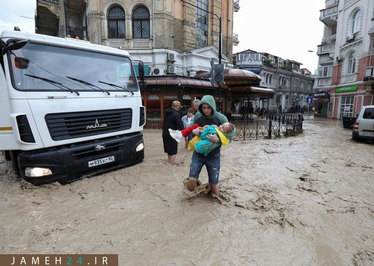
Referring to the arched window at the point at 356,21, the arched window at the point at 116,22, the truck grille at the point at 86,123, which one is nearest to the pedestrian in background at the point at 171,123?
the truck grille at the point at 86,123

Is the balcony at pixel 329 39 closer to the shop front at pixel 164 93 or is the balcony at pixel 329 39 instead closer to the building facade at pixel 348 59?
the building facade at pixel 348 59

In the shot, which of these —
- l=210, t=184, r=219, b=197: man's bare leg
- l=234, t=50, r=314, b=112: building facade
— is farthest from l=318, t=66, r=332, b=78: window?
l=210, t=184, r=219, b=197: man's bare leg

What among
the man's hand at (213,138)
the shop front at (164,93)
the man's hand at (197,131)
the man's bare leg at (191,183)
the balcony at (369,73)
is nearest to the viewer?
the man's hand at (213,138)

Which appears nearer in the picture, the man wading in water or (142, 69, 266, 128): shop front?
the man wading in water

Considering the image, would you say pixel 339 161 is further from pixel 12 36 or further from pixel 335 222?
pixel 12 36

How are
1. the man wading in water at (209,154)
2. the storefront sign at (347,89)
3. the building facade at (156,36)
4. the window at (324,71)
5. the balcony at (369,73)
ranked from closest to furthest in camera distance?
the man wading in water at (209,154)
the building facade at (156,36)
the balcony at (369,73)
the storefront sign at (347,89)
the window at (324,71)

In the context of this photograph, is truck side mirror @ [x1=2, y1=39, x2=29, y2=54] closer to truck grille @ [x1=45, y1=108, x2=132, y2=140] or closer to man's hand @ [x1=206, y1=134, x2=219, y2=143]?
truck grille @ [x1=45, y1=108, x2=132, y2=140]

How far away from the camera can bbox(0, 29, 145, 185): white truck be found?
353cm

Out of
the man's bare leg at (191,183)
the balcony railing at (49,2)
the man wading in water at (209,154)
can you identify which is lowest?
the man's bare leg at (191,183)

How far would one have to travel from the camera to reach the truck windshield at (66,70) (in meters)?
3.63

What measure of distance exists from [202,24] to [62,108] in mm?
18138

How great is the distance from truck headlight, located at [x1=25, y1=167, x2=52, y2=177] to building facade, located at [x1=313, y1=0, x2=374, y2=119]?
24.0 metres

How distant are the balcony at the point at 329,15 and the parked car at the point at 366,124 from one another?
23.7 meters

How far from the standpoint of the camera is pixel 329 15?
2653 centimetres
